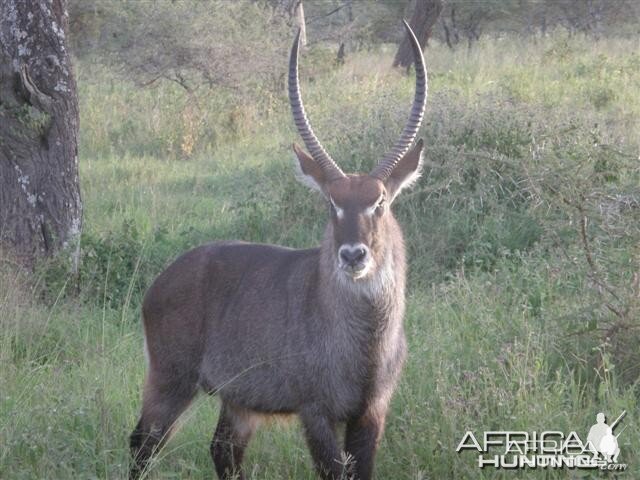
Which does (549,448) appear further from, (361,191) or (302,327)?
(361,191)

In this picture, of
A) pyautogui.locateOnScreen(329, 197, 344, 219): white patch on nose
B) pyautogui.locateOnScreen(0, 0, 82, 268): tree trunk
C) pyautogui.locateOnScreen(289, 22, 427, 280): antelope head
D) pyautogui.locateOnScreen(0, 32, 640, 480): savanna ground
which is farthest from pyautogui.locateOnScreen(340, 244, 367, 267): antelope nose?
pyautogui.locateOnScreen(0, 0, 82, 268): tree trunk

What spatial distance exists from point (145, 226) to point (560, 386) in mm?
3818

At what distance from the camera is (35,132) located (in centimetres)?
551

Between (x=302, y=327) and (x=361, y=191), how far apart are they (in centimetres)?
52

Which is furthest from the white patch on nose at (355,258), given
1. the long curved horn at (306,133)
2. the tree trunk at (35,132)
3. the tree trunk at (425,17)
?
the tree trunk at (425,17)

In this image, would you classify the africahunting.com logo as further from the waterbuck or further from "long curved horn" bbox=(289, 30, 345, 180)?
"long curved horn" bbox=(289, 30, 345, 180)

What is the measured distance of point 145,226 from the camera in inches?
277

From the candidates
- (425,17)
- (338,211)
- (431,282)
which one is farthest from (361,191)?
(425,17)

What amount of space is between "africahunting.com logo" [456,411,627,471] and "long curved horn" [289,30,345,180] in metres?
1.06

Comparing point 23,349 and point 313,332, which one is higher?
point 313,332

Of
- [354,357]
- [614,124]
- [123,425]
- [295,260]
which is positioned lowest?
[123,425]

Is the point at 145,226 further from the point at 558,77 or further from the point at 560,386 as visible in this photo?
the point at 558,77

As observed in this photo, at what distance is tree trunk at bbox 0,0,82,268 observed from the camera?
18.0ft

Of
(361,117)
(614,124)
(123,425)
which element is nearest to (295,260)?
(123,425)
